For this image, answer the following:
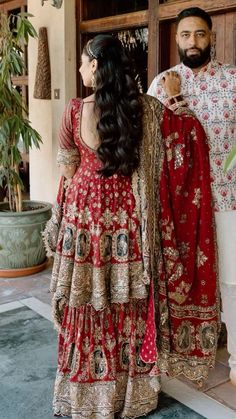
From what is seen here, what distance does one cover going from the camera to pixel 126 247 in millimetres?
1888

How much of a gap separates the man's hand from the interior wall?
2045 mm

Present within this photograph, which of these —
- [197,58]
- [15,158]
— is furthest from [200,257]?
[15,158]

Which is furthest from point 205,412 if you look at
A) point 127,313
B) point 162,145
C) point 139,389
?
point 162,145

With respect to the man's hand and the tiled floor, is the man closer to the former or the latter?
the man's hand

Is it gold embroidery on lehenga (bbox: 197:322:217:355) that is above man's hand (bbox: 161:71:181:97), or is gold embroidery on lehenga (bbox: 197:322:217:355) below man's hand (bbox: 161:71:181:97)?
below

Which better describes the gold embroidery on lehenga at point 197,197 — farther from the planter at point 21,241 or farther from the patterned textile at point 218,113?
the planter at point 21,241

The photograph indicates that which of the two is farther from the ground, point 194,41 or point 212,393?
point 194,41

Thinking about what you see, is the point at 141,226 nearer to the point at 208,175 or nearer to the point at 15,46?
the point at 208,175

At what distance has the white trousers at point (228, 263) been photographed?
87.2 inches

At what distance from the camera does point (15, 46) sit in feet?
12.2

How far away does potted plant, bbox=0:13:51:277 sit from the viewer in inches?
143

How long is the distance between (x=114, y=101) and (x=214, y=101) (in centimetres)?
59

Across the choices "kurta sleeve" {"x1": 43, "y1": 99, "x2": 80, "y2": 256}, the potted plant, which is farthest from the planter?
"kurta sleeve" {"x1": 43, "y1": 99, "x2": 80, "y2": 256}

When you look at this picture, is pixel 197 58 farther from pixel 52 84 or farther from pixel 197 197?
pixel 52 84
